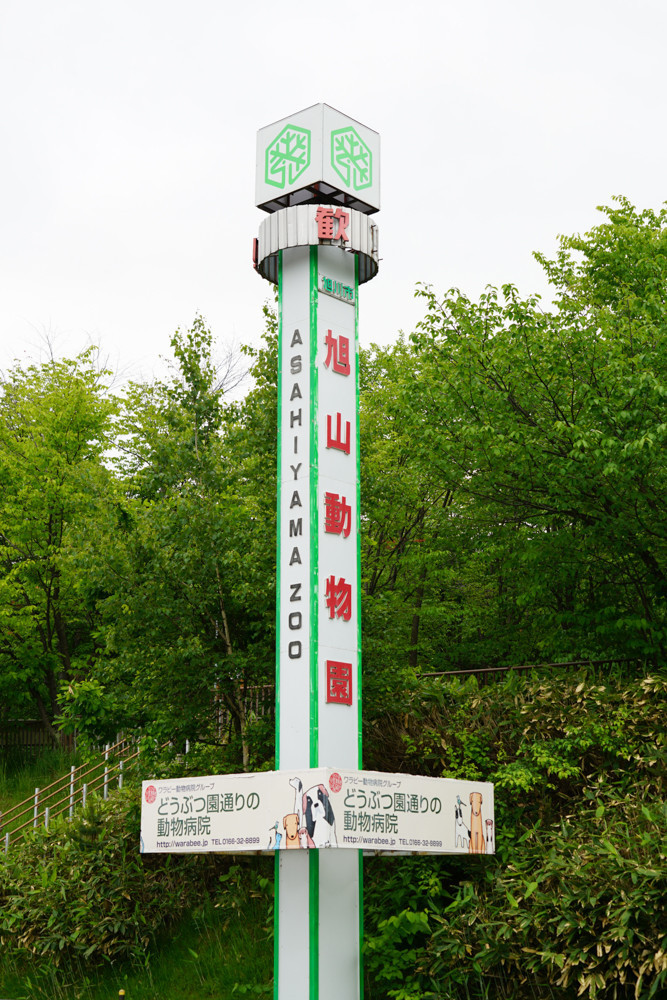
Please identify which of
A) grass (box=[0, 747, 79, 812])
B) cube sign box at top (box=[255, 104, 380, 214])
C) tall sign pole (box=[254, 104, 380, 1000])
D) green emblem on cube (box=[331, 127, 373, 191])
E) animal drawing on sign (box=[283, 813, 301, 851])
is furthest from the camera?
grass (box=[0, 747, 79, 812])

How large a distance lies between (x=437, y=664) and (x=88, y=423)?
35.9ft

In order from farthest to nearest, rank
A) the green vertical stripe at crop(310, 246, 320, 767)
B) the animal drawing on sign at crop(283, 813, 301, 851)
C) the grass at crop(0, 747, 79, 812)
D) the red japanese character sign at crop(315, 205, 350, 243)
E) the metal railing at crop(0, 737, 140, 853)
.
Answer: the grass at crop(0, 747, 79, 812) → the metal railing at crop(0, 737, 140, 853) → the red japanese character sign at crop(315, 205, 350, 243) → the green vertical stripe at crop(310, 246, 320, 767) → the animal drawing on sign at crop(283, 813, 301, 851)

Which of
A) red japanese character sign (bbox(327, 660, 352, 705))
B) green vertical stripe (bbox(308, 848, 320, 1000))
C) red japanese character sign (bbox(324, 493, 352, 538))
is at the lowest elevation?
green vertical stripe (bbox(308, 848, 320, 1000))

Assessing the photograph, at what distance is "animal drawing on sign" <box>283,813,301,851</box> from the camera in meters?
9.43

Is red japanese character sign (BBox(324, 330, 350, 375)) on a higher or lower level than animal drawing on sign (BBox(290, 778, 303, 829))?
higher

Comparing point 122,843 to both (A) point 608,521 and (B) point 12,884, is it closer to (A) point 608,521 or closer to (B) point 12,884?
(B) point 12,884

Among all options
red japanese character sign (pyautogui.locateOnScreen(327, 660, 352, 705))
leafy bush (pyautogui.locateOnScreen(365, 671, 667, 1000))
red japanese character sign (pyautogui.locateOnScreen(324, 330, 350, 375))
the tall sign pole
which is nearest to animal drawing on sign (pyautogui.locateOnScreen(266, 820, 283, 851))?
the tall sign pole

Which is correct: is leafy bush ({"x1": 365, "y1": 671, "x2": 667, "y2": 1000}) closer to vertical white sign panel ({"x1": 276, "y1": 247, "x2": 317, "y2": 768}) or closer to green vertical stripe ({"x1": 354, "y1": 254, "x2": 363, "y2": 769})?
green vertical stripe ({"x1": 354, "y1": 254, "x2": 363, "y2": 769})

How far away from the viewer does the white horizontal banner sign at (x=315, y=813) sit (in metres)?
9.45

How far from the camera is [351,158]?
12156 mm

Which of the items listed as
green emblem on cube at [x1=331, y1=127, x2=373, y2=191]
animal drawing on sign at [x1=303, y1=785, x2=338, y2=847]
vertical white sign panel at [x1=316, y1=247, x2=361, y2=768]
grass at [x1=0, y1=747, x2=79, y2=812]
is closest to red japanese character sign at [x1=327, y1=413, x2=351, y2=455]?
vertical white sign panel at [x1=316, y1=247, x2=361, y2=768]

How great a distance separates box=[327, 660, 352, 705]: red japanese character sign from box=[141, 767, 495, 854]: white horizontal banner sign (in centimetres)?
102

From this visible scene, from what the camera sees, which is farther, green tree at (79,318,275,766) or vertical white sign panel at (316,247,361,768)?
green tree at (79,318,275,766)

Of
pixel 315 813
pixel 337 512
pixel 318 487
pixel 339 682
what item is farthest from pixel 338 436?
pixel 315 813
